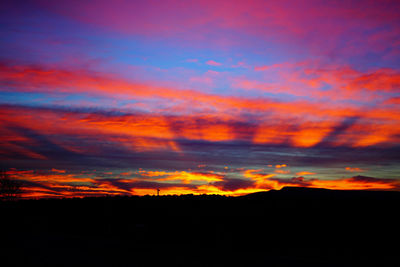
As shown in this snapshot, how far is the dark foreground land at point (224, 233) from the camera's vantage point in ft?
68.0

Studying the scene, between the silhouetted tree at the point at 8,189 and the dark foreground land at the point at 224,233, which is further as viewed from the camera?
the silhouetted tree at the point at 8,189

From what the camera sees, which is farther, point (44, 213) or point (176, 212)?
point (44, 213)

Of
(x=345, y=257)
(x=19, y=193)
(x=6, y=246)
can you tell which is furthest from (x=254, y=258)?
(x=19, y=193)

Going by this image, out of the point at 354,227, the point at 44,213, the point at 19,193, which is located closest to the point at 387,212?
the point at 354,227

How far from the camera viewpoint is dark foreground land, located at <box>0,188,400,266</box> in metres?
20.7

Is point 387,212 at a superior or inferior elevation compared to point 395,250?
superior

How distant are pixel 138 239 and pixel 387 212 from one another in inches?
917

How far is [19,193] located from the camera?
58094 mm

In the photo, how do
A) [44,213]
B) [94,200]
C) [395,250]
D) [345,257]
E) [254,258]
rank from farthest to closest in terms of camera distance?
1. [94,200]
2. [44,213]
3. [395,250]
4. [345,257]
5. [254,258]

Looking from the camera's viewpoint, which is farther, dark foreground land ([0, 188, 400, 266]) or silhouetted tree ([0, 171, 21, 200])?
silhouetted tree ([0, 171, 21, 200])

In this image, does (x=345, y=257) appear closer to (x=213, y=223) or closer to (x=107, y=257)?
(x=213, y=223)

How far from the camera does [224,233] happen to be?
30.3 metres

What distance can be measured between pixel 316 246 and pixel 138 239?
14358mm

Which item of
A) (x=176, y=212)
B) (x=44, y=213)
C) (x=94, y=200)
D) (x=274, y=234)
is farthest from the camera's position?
(x=94, y=200)
